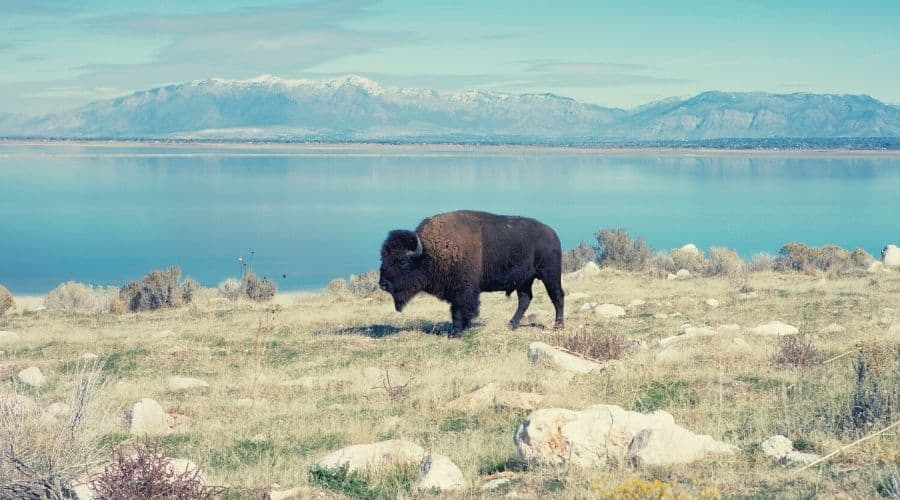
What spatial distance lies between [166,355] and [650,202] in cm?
8685

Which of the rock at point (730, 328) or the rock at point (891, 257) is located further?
the rock at point (891, 257)

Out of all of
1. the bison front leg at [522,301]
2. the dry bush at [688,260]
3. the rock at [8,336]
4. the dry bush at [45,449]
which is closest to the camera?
the dry bush at [45,449]

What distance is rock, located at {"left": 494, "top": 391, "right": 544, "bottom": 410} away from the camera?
10.0 metres

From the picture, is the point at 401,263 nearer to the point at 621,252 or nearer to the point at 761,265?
the point at 761,265

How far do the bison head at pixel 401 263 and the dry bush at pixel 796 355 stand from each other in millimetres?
5891

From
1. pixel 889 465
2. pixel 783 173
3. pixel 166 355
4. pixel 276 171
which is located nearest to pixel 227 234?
pixel 166 355

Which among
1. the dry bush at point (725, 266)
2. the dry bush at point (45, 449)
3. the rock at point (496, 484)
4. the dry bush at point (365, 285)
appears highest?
the dry bush at point (45, 449)

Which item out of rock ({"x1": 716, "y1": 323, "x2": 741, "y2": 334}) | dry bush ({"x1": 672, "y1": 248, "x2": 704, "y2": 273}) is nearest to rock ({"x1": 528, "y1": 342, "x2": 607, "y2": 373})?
rock ({"x1": 716, "y1": 323, "x2": 741, "y2": 334})

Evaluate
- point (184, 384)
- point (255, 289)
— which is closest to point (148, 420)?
point (184, 384)

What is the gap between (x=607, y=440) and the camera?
25.1 ft

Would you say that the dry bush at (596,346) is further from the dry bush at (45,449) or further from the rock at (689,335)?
the dry bush at (45,449)

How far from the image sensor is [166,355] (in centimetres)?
1538

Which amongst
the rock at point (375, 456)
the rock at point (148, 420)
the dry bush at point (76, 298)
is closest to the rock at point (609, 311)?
the rock at point (148, 420)

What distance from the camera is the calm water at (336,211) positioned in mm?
57656
